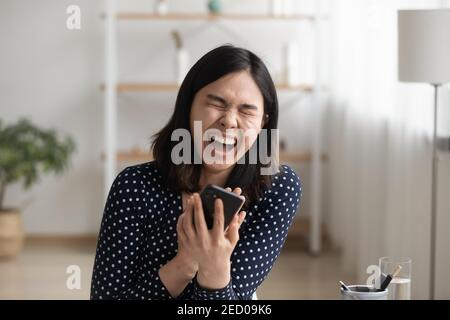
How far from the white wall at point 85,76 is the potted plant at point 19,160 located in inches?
14.4

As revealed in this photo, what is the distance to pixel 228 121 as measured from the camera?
1.44 meters

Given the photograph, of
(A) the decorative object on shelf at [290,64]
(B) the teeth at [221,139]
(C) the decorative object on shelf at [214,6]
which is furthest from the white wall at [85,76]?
(B) the teeth at [221,139]

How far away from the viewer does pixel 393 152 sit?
3.73m

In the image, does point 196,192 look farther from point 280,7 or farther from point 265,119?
point 280,7

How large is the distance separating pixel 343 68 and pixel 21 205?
208 cm

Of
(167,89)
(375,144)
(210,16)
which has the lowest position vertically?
(375,144)

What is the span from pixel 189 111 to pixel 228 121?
11cm

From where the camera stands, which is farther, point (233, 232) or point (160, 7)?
point (160, 7)

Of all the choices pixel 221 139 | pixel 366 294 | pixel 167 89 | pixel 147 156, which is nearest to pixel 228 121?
pixel 221 139

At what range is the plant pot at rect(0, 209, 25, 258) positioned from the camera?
4777 mm

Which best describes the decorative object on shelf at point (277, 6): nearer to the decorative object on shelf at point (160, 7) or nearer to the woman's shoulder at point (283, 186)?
the decorative object on shelf at point (160, 7)
